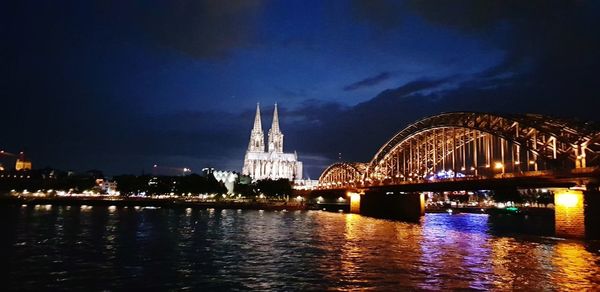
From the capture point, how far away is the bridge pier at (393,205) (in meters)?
108

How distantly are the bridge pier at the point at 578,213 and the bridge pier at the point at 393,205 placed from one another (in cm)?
5037

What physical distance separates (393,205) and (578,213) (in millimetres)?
61525

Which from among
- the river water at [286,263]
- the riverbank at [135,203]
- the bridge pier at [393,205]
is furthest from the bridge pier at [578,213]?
the riverbank at [135,203]

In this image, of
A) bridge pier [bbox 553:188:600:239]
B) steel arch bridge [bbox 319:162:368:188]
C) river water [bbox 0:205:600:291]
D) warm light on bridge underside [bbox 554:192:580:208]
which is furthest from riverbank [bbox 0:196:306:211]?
river water [bbox 0:205:600:291]

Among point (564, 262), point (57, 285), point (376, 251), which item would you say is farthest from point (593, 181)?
point (57, 285)

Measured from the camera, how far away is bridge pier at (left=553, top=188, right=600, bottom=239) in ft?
162

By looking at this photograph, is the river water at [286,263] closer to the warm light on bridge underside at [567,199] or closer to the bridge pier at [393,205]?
the warm light on bridge underside at [567,199]

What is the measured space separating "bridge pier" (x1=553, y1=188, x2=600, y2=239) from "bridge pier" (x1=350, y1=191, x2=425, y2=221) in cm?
5037

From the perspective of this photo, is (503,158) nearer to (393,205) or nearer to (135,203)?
(393,205)

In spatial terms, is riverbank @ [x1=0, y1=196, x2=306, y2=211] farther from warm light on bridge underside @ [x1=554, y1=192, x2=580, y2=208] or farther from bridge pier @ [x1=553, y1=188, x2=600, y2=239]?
bridge pier @ [x1=553, y1=188, x2=600, y2=239]

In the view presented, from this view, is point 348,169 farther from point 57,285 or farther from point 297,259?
point 57,285

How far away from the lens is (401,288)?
25.0 m

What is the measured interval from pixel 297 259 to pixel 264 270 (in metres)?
5.37

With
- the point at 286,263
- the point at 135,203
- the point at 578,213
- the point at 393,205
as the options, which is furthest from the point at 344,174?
the point at 286,263
